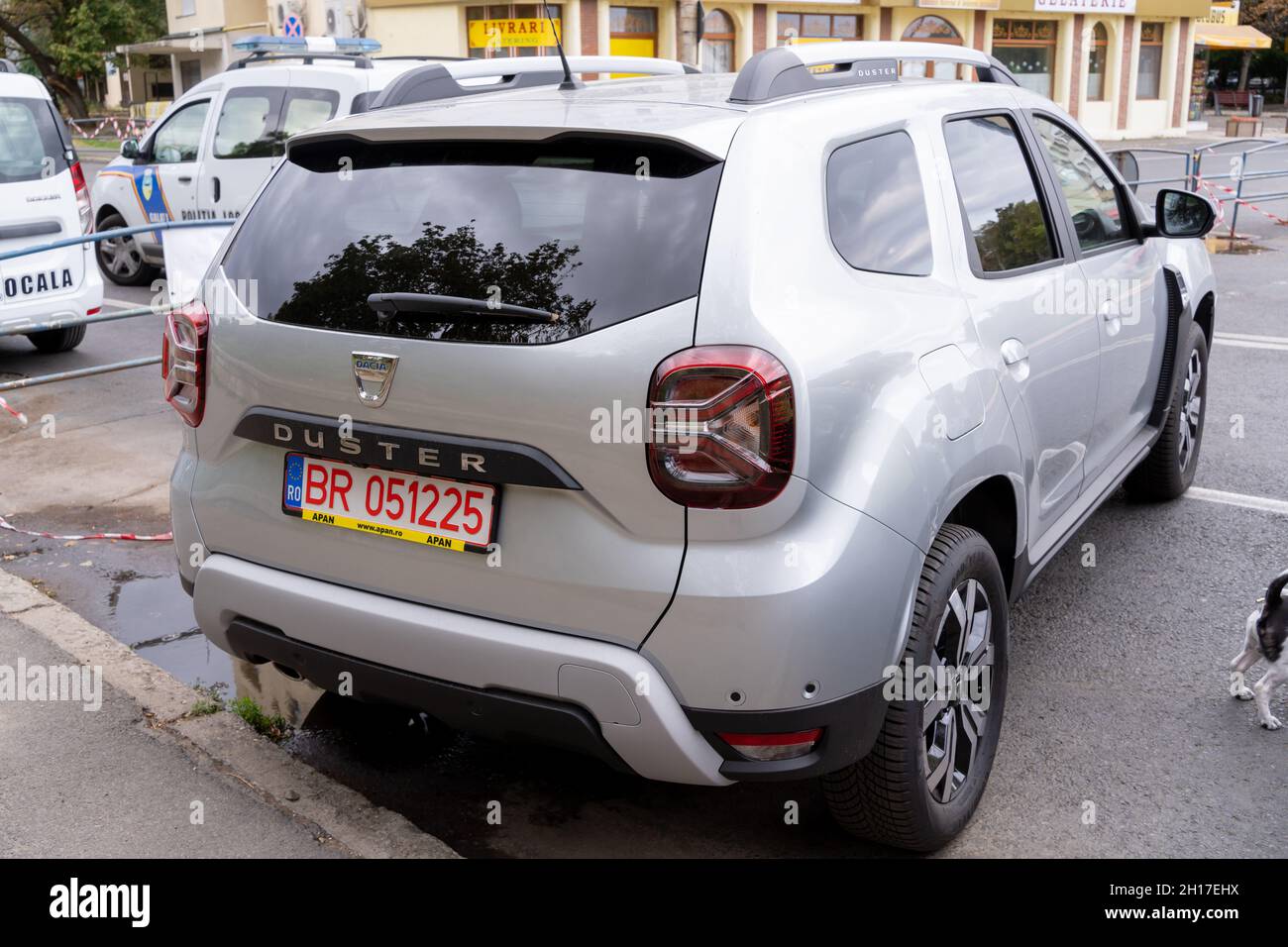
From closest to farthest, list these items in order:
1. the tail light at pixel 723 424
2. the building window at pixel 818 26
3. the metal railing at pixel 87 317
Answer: the tail light at pixel 723 424 → the metal railing at pixel 87 317 → the building window at pixel 818 26

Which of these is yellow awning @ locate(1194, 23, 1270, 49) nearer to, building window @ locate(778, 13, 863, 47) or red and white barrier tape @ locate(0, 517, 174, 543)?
building window @ locate(778, 13, 863, 47)

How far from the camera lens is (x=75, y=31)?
45.1 meters

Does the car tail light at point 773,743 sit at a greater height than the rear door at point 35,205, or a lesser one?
lesser

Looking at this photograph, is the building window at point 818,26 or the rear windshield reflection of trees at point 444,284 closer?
the rear windshield reflection of trees at point 444,284

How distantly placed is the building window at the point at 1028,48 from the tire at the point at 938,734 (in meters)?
36.8

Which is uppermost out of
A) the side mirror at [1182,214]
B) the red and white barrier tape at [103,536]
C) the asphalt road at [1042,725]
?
the side mirror at [1182,214]

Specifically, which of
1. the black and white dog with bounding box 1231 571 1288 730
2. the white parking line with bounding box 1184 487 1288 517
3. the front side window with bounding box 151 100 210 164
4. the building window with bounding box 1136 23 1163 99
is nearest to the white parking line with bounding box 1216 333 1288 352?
the white parking line with bounding box 1184 487 1288 517

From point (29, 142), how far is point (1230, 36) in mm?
51635

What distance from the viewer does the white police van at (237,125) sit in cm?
1120

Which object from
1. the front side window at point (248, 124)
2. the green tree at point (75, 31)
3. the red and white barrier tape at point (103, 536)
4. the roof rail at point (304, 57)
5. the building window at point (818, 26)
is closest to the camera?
the red and white barrier tape at point (103, 536)

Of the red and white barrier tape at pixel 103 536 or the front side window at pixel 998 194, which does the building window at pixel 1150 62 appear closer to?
the front side window at pixel 998 194

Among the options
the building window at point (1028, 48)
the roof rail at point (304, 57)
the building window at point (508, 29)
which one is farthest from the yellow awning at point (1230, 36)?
the roof rail at point (304, 57)

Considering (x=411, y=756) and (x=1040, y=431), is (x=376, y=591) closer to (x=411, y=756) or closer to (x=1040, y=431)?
(x=411, y=756)

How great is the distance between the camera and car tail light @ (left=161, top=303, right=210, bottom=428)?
10.7 feet
